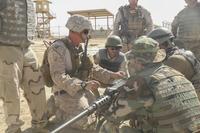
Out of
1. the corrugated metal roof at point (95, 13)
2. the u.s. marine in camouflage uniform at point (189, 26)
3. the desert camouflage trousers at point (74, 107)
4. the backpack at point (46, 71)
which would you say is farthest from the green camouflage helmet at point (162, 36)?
the corrugated metal roof at point (95, 13)

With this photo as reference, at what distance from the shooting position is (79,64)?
6.80 meters

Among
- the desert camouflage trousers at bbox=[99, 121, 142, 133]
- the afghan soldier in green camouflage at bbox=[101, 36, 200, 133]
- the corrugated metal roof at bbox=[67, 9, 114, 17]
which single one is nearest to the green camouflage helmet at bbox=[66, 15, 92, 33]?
the desert camouflage trousers at bbox=[99, 121, 142, 133]

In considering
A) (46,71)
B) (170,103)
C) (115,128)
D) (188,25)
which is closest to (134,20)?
(188,25)

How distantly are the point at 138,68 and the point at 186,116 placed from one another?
0.60m

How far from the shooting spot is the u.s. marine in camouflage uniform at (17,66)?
636 centimetres

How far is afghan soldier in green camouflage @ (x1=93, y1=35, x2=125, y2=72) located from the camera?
770 cm

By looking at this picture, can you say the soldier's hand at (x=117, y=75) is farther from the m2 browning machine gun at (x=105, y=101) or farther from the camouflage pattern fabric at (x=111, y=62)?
the m2 browning machine gun at (x=105, y=101)

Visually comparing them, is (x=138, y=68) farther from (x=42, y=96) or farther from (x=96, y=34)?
(x=96, y=34)

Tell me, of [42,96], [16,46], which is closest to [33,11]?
[16,46]

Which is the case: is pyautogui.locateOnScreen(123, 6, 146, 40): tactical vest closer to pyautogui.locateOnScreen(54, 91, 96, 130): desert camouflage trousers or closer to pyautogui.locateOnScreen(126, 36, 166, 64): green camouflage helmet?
pyautogui.locateOnScreen(54, 91, 96, 130): desert camouflage trousers

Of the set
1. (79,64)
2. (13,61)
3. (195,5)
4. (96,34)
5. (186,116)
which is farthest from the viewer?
(96,34)

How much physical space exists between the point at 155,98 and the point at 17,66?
7.85 ft

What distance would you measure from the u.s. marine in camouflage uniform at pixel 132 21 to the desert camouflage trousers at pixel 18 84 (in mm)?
2859

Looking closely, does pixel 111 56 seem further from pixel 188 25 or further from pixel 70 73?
pixel 188 25
